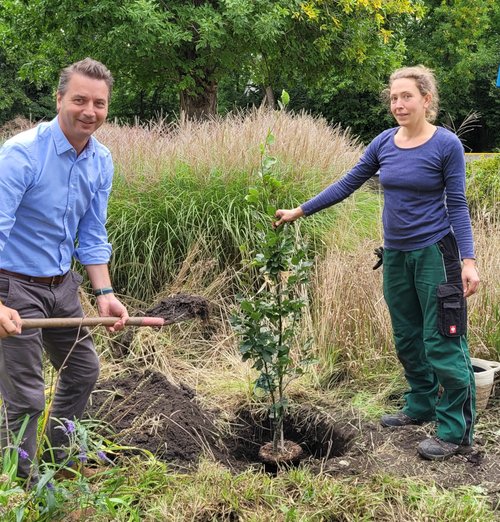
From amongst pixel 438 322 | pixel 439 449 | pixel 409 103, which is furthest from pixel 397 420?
pixel 409 103

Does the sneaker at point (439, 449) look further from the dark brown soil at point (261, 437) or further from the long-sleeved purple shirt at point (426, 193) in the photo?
the long-sleeved purple shirt at point (426, 193)

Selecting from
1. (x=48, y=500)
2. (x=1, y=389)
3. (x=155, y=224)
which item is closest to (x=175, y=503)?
(x=48, y=500)

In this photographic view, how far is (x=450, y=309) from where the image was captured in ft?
12.1

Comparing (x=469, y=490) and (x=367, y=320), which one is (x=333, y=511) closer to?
(x=469, y=490)

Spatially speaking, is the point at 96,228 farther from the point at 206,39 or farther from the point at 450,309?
the point at 206,39

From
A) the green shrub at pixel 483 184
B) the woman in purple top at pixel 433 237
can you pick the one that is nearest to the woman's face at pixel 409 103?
the woman in purple top at pixel 433 237

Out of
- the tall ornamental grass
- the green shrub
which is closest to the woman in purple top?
the tall ornamental grass

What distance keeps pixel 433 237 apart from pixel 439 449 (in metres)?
1.10

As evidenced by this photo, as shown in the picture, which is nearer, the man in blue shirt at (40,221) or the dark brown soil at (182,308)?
the man in blue shirt at (40,221)

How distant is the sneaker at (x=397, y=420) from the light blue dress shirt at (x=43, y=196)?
→ 2104 millimetres

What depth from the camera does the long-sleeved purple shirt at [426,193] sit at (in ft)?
12.0

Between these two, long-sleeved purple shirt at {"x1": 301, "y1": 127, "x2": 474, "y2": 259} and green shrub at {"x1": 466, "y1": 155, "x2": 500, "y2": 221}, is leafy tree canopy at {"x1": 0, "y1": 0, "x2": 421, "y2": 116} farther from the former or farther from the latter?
long-sleeved purple shirt at {"x1": 301, "y1": 127, "x2": 474, "y2": 259}

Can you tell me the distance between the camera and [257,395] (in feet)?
14.1

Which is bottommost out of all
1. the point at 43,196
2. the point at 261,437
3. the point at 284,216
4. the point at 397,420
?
the point at 261,437
